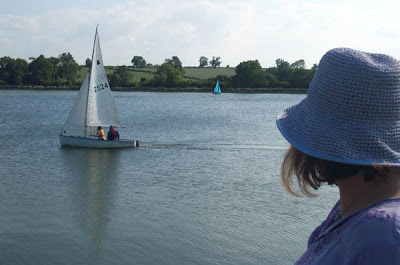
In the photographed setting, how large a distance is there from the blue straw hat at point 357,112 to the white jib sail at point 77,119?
26.1 m

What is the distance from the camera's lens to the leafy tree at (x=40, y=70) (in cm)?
13462

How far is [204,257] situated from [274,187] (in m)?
7.16

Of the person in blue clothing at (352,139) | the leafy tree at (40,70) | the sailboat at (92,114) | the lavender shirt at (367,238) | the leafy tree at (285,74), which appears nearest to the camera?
the lavender shirt at (367,238)

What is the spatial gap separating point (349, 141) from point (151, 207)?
41.1 ft

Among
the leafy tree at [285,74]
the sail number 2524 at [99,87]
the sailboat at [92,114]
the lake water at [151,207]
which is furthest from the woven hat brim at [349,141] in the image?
the leafy tree at [285,74]

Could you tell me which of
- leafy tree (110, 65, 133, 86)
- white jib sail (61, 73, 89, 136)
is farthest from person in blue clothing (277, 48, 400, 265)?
leafy tree (110, 65, 133, 86)

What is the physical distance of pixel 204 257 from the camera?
32.7ft

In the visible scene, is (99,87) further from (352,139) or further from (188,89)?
(188,89)

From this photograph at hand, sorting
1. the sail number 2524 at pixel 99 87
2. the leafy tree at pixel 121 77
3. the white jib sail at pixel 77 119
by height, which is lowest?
the white jib sail at pixel 77 119

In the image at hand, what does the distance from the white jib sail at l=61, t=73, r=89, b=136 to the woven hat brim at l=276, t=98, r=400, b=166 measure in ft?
85.7

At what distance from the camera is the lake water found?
1024cm

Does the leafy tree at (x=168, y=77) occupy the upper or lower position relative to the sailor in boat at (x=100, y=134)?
upper

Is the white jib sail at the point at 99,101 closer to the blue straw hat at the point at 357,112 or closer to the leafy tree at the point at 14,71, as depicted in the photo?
the blue straw hat at the point at 357,112

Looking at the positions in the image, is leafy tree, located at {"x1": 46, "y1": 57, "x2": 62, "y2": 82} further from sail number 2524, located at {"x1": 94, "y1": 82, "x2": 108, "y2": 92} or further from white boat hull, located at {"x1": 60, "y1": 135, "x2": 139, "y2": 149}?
white boat hull, located at {"x1": 60, "y1": 135, "x2": 139, "y2": 149}
